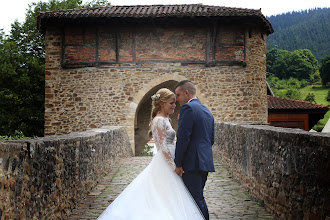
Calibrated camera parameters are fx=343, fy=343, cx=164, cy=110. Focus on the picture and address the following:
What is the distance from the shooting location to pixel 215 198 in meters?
5.26

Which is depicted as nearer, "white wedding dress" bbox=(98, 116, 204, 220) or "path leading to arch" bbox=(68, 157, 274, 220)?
"white wedding dress" bbox=(98, 116, 204, 220)

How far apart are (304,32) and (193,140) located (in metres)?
89.1

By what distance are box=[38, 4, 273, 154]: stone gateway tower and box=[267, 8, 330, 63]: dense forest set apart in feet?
206

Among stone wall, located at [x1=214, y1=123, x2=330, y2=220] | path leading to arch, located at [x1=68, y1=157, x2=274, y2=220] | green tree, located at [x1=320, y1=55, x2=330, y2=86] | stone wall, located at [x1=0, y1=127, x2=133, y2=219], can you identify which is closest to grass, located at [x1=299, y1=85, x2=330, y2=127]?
green tree, located at [x1=320, y1=55, x2=330, y2=86]

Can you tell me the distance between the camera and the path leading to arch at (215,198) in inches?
171

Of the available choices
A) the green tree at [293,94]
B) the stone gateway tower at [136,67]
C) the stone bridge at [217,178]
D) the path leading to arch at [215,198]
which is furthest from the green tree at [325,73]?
the stone bridge at [217,178]

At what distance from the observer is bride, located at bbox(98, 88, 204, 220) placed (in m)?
3.30

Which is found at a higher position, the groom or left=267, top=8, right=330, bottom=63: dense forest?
left=267, top=8, right=330, bottom=63: dense forest

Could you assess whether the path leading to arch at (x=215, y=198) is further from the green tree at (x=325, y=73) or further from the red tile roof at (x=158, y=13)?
the green tree at (x=325, y=73)

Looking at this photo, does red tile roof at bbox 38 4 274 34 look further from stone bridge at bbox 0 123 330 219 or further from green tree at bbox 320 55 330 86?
green tree at bbox 320 55 330 86

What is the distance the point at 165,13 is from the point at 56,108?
18.5 ft

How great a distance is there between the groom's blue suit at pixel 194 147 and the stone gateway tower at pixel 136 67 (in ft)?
33.4

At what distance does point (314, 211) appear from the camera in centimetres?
300

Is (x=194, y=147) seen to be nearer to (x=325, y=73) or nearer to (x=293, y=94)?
(x=293, y=94)
